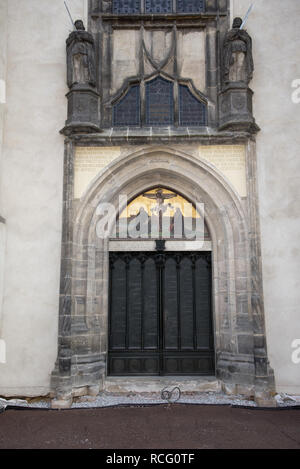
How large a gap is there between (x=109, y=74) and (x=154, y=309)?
4.57m

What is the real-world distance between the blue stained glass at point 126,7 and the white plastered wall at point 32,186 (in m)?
0.68

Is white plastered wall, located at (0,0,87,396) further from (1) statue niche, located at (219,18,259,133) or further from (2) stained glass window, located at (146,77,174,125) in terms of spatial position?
(1) statue niche, located at (219,18,259,133)

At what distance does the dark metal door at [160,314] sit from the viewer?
6.99 meters

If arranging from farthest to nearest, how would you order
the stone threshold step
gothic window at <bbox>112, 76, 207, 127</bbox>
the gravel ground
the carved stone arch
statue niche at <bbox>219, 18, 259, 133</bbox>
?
1. gothic window at <bbox>112, 76, 207, 127</bbox>
2. statue niche at <bbox>219, 18, 259, 133</bbox>
3. the stone threshold step
4. the carved stone arch
5. the gravel ground

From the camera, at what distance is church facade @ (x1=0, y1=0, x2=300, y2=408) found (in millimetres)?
6555

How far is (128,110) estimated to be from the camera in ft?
24.3

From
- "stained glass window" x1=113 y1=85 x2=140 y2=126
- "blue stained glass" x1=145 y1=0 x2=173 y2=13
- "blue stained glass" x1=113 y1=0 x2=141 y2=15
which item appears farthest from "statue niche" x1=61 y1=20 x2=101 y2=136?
"blue stained glass" x1=145 y1=0 x2=173 y2=13

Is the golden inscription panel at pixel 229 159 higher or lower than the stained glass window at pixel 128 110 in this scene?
lower

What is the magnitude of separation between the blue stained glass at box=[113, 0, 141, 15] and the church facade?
32 millimetres

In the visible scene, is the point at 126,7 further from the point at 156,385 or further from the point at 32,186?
the point at 156,385

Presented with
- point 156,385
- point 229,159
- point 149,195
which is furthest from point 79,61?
point 156,385

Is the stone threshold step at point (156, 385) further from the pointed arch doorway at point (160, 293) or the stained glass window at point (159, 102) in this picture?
the stained glass window at point (159, 102)

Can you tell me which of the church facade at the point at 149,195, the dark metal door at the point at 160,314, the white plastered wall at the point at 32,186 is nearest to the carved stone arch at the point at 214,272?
the church facade at the point at 149,195

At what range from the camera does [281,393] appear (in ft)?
20.8
